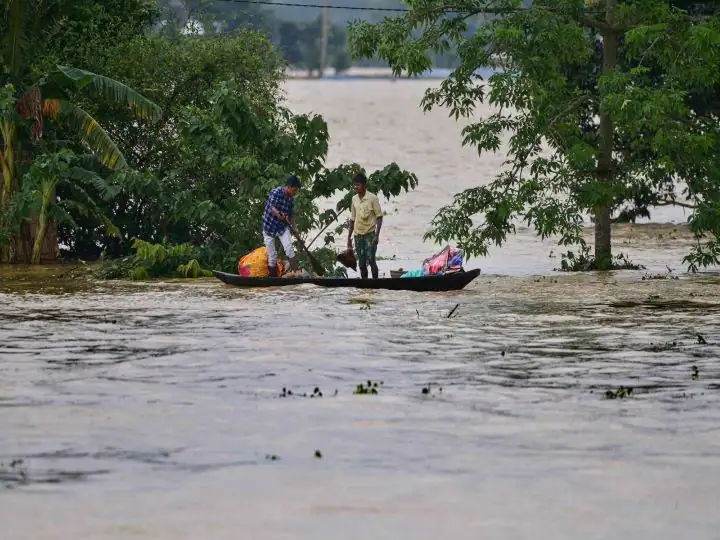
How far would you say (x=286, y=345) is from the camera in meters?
17.3

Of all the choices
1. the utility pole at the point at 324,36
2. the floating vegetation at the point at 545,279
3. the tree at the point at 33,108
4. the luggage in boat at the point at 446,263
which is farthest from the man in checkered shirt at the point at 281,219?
the utility pole at the point at 324,36

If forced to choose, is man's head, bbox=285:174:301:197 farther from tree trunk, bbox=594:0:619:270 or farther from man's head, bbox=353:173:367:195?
tree trunk, bbox=594:0:619:270

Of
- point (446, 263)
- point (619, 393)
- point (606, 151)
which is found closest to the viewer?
point (619, 393)

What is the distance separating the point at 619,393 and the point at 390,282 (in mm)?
8965

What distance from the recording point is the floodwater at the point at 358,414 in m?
9.50

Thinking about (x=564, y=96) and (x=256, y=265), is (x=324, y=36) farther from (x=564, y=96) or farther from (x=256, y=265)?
(x=256, y=265)

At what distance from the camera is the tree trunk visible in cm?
2677

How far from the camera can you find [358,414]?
12875mm

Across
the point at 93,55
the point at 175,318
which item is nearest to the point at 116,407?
the point at 175,318

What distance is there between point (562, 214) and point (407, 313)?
6177mm

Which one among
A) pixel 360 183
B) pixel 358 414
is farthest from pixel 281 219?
pixel 358 414

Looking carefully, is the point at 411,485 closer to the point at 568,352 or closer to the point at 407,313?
the point at 568,352

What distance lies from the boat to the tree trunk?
4496 millimetres

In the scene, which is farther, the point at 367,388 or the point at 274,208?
the point at 274,208
